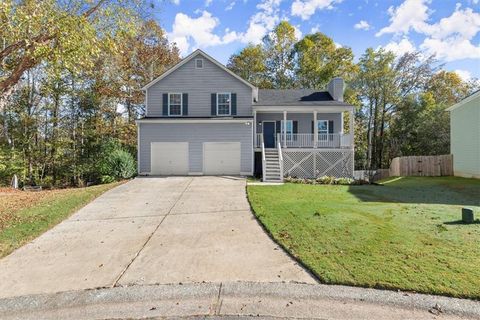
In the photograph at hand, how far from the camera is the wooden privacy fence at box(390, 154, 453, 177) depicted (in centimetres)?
2061

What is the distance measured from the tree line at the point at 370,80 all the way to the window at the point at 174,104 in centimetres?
1568

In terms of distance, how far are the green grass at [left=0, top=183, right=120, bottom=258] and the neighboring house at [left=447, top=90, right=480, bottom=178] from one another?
18646 millimetres

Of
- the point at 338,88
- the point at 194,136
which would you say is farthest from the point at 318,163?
the point at 194,136

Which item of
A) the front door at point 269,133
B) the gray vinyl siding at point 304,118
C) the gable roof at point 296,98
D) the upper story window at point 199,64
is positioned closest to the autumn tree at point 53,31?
the upper story window at point 199,64

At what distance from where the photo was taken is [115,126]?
24.8 meters

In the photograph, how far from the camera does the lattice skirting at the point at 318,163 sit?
706 inches

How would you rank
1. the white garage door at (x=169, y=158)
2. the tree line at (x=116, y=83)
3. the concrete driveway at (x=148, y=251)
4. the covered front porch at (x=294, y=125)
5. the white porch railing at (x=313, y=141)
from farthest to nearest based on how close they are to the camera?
the covered front porch at (x=294, y=125)
the white porch railing at (x=313, y=141)
the white garage door at (x=169, y=158)
the tree line at (x=116, y=83)
the concrete driveway at (x=148, y=251)

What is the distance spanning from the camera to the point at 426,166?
21.2 meters

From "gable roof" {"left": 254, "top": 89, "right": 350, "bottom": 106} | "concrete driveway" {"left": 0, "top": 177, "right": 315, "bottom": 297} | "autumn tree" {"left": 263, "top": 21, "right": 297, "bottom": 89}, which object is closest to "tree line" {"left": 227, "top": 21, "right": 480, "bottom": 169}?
"autumn tree" {"left": 263, "top": 21, "right": 297, "bottom": 89}

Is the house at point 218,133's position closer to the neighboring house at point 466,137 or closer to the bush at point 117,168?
the bush at point 117,168

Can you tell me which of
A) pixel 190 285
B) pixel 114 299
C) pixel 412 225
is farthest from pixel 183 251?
pixel 412 225

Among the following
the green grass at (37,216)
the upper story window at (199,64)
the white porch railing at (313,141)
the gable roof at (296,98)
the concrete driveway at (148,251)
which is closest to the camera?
the concrete driveway at (148,251)

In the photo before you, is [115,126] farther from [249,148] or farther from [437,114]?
[437,114]

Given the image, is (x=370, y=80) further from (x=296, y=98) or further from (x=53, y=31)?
(x=53, y=31)
